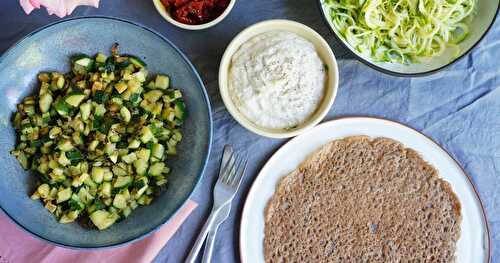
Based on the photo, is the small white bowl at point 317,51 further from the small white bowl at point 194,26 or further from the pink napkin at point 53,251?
the pink napkin at point 53,251

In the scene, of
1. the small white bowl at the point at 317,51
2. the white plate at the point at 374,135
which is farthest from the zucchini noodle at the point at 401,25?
the white plate at the point at 374,135

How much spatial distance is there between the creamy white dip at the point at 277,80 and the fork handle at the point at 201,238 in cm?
31

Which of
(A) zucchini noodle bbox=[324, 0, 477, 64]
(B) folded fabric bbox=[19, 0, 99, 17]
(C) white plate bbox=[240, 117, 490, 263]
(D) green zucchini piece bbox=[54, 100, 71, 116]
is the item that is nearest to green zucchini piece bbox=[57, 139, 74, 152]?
(D) green zucchini piece bbox=[54, 100, 71, 116]

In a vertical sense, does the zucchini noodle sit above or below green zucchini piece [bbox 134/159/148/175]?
above

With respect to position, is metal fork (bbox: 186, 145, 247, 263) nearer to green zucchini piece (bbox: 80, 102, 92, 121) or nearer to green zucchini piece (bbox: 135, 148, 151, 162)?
green zucchini piece (bbox: 135, 148, 151, 162)

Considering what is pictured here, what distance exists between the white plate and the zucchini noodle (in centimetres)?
23

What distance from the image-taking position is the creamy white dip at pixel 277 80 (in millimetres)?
1291

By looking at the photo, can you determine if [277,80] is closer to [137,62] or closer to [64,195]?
[137,62]

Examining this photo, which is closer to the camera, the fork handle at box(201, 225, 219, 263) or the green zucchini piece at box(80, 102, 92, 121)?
the green zucchini piece at box(80, 102, 92, 121)

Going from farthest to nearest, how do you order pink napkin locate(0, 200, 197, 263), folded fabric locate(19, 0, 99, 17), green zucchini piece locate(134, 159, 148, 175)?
pink napkin locate(0, 200, 197, 263) < green zucchini piece locate(134, 159, 148, 175) < folded fabric locate(19, 0, 99, 17)

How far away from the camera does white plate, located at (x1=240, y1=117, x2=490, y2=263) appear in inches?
57.3

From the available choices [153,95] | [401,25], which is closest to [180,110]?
[153,95]

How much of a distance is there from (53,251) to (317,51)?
3.00ft

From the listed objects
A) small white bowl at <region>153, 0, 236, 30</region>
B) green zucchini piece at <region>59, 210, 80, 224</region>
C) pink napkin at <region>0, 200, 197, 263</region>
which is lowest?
pink napkin at <region>0, 200, 197, 263</region>
